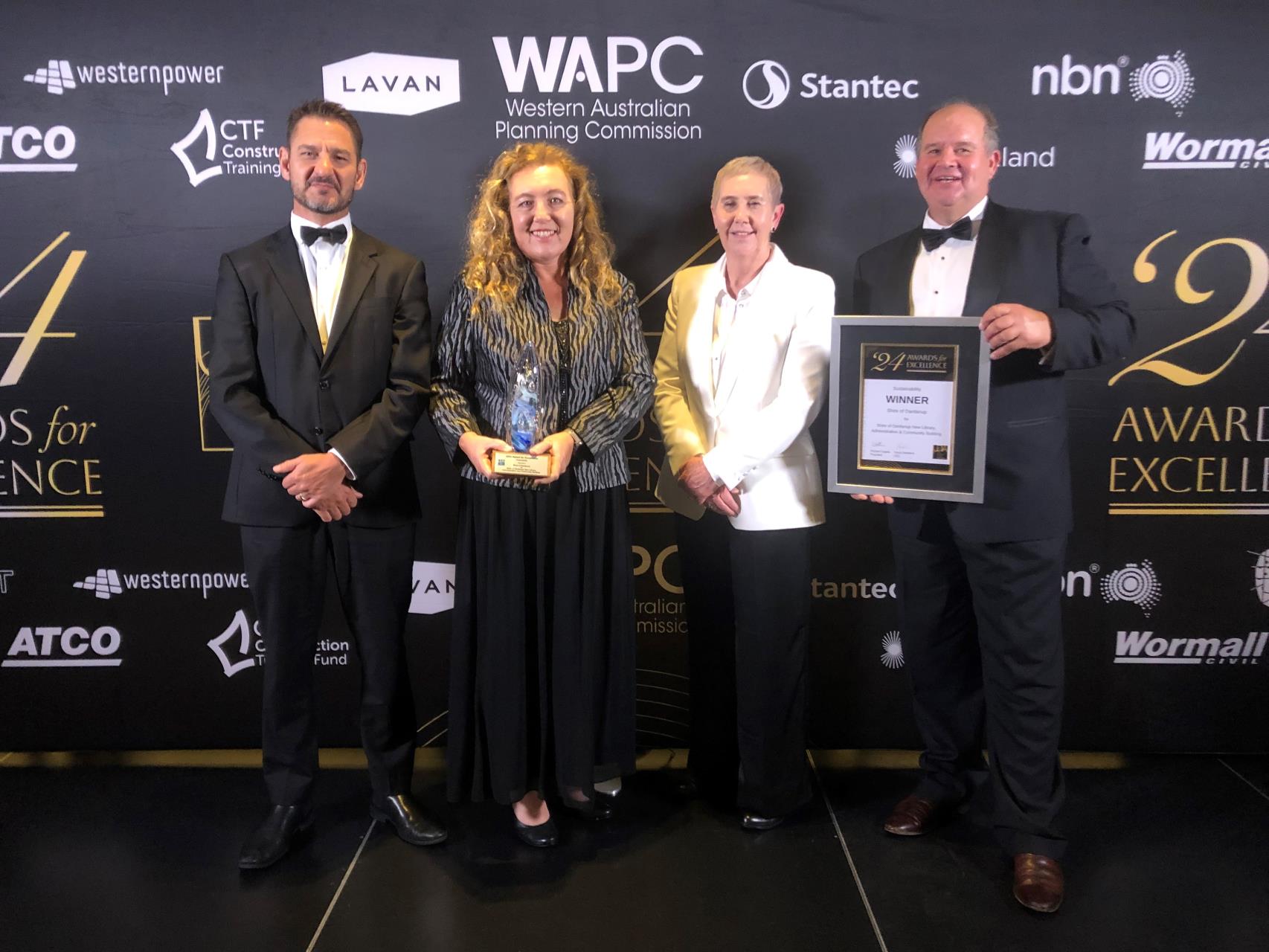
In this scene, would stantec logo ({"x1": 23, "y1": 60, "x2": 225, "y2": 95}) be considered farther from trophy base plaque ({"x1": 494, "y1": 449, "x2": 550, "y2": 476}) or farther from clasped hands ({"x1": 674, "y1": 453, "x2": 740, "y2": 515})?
clasped hands ({"x1": 674, "y1": 453, "x2": 740, "y2": 515})

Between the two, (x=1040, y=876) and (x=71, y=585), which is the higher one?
(x=71, y=585)

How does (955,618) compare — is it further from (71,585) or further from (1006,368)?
(71,585)

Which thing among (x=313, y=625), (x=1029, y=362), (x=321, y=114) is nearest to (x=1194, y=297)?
(x=1029, y=362)

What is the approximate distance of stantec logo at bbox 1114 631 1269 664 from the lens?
11.5ft

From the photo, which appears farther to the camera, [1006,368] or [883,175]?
[883,175]

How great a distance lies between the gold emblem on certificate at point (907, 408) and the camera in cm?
264

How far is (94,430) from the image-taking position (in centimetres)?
344

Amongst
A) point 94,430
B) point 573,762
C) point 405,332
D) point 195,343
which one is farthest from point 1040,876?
point 94,430

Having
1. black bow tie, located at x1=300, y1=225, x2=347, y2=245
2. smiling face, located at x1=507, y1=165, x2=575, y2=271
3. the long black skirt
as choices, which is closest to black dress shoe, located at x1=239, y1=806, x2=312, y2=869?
the long black skirt

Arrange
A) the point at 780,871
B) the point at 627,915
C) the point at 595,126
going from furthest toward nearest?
the point at 595,126 < the point at 780,871 < the point at 627,915

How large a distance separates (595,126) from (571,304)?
89 cm

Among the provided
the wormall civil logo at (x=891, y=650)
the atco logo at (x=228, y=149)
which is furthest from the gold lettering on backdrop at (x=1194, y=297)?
the atco logo at (x=228, y=149)

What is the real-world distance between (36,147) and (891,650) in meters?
3.49

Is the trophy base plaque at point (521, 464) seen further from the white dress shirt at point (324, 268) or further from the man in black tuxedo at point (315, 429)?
the white dress shirt at point (324, 268)
